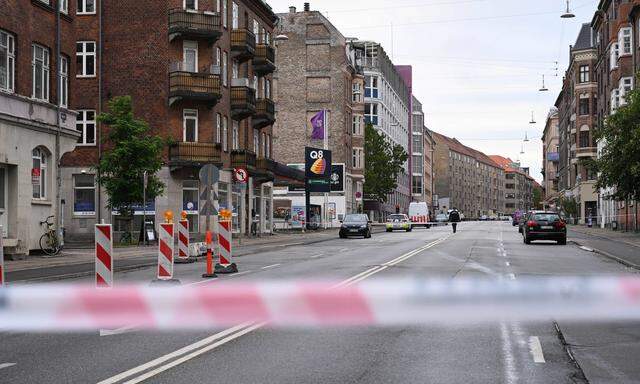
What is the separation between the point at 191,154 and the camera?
45.0 meters

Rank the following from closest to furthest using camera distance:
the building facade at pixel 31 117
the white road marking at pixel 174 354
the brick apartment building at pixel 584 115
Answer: the white road marking at pixel 174 354
the building facade at pixel 31 117
the brick apartment building at pixel 584 115

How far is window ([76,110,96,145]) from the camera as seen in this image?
4584 centimetres

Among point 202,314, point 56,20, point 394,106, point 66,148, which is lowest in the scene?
point 202,314

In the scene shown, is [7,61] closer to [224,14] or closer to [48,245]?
[48,245]

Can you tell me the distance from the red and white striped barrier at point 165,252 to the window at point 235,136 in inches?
1361

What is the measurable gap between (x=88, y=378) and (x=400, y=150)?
7726cm

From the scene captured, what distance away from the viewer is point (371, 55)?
328 ft

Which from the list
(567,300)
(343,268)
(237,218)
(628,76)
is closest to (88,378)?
(567,300)

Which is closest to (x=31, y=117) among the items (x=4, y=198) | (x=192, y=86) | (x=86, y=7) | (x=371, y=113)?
(x=4, y=198)

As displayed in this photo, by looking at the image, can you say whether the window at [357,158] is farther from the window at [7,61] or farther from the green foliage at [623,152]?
the window at [7,61]

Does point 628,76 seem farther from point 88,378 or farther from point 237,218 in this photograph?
point 88,378

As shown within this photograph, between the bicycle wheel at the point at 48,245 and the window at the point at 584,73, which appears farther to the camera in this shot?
the window at the point at 584,73

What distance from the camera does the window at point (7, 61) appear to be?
2522 centimetres

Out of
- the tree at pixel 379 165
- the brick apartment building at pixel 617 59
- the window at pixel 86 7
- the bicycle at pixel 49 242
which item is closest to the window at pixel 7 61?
the bicycle at pixel 49 242
